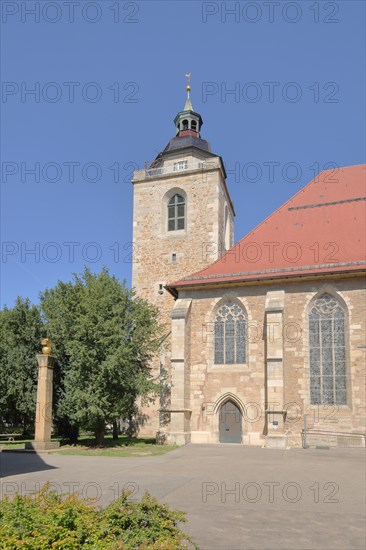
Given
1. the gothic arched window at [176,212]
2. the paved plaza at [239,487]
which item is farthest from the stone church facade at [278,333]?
the gothic arched window at [176,212]

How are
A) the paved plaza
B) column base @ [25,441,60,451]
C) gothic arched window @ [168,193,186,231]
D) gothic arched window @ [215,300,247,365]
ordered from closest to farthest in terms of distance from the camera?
the paved plaza < column base @ [25,441,60,451] < gothic arched window @ [215,300,247,365] < gothic arched window @ [168,193,186,231]

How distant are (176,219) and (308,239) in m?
9.79

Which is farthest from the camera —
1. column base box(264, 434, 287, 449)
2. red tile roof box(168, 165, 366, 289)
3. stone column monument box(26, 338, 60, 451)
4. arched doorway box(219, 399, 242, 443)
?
red tile roof box(168, 165, 366, 289)

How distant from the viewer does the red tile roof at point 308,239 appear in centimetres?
2278

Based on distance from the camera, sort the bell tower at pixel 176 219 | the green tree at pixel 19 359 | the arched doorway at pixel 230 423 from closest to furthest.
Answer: the arched doorway at pixel 230 423, the green tree at pixel 19 359, the bell tower at pixel 176 219

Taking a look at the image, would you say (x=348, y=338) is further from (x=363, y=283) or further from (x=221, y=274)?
(x=221, y=274)

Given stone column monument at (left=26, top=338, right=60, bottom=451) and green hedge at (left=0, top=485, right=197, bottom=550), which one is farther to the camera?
stone column monument at (left=26, top=338, right=60, bottom=451)

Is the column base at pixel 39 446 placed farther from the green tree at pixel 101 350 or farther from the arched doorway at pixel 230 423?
the arched doorway at pixel 230 423

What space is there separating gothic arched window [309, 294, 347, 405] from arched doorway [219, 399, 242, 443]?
3.46 metres

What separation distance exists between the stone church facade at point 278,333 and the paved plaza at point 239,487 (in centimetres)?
390

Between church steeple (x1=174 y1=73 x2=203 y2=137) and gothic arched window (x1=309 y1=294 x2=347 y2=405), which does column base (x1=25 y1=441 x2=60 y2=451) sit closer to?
gothic arched window (x1=309 y1=294 x2=347 y2=405)

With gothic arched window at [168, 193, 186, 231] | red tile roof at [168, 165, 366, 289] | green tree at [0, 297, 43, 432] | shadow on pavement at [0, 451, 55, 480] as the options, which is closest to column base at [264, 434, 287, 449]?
red tile roof at [168, 165, 366, 289]

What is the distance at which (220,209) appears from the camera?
3164 cm

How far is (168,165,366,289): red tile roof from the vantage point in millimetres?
22781
